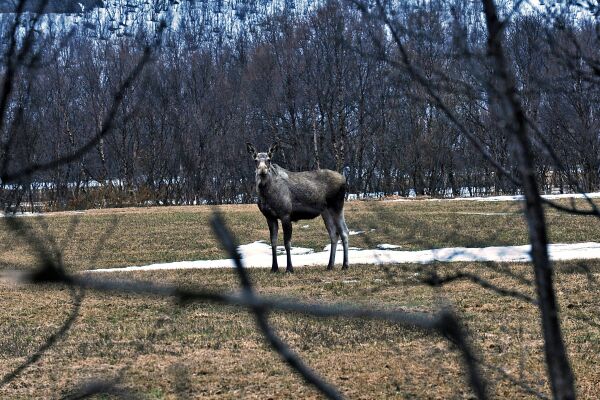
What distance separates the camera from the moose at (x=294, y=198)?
1443 cm

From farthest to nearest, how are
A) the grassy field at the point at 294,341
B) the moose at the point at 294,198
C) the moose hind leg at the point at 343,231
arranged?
the moose hind leg at the point at 343,231 → the moose at the point at 294,198 → the grassy field at the point at 294,341

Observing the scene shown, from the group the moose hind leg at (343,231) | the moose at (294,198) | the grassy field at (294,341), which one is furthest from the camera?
the moose hind leg at (343,231)

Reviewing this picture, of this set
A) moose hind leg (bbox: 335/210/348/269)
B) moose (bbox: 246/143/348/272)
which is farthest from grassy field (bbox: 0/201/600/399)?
moose (bbox: 246/143/348/272)

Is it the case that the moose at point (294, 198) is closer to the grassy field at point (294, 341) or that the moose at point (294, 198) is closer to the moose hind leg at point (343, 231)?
the moose hind leg at point (343, 231)

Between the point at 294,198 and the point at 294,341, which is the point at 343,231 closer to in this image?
the point at 294,198

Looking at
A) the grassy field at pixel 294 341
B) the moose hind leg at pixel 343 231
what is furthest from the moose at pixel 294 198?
the grassy field at pixel 294 341

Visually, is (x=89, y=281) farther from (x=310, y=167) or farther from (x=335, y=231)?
(x=310, y=167)

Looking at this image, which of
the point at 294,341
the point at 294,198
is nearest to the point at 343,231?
the point at 294,198

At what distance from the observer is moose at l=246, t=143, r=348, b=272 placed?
14.4m

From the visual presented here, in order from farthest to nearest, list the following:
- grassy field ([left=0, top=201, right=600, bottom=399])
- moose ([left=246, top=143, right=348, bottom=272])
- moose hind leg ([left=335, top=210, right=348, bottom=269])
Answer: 1. moose hind leg ([left=335, top=210, right=348, bottom=269])
2. moose ([left=246, top=143, right=348, bottom=272])
3. grassy field ([left=0, top=201, right=600, bottom=399])

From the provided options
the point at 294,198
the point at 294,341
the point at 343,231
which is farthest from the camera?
the point at 343,231

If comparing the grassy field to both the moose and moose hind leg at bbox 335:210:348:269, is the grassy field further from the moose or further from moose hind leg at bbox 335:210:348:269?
the moose

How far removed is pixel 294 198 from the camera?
14.7m

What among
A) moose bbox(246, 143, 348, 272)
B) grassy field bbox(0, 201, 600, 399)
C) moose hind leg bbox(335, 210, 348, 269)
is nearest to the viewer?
grassy field bbox(0, 201, 600, 399)
